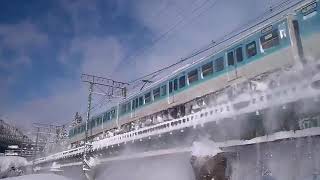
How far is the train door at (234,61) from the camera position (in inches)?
681

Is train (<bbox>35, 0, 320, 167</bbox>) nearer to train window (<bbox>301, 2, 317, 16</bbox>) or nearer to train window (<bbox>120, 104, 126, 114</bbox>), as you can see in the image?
train window (<bbox>301, 2, 317, 16</bbox>)

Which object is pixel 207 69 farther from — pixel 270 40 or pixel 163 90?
pixel 163 90

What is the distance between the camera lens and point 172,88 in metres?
23.9

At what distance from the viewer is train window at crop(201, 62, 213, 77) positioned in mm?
19519

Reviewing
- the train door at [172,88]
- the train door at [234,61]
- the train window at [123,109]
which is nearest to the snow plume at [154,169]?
the train door at [172,88]

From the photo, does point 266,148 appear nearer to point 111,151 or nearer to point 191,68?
point 191,68

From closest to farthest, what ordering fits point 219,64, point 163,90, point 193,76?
point 219,64 < point 193,76 < point 163,90

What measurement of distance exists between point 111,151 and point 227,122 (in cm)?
1684

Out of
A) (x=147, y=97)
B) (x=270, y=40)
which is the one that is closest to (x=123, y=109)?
(x=147, y=97)

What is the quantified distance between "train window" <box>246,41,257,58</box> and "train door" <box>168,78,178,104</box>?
7675 millimetres

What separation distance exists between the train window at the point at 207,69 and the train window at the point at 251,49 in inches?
127

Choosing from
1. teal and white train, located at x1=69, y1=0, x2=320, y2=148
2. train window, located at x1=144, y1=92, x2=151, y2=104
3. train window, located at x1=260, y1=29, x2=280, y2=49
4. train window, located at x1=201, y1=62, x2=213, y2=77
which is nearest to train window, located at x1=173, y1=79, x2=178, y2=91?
teal and white train, located at x1=69, y1=0, x2=320, y2=148

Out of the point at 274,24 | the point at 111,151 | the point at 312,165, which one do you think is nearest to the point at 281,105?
the point at 312,165

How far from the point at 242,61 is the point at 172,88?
7776mm
